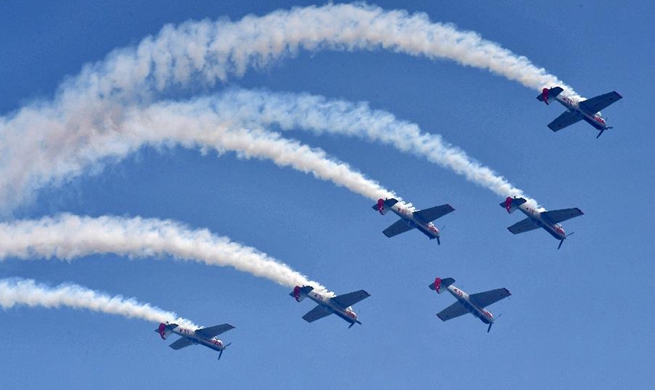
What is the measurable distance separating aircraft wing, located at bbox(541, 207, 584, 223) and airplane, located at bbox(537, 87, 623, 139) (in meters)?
5.54

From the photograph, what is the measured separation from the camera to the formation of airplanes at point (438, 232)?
72.7 metres

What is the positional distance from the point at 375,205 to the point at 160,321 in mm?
15794

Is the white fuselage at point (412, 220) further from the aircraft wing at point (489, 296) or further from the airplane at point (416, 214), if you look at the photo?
the aircraft wing at point (489, 296)

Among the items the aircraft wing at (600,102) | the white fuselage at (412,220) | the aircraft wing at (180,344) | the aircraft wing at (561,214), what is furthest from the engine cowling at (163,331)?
the aircraft wing at (600,102)

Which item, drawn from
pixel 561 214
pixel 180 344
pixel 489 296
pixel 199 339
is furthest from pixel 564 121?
pixel 180 344

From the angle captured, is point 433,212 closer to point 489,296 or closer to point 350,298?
point 350,298

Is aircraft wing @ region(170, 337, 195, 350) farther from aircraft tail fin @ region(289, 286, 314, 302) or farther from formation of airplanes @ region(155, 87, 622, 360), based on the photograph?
aircraft tail fin @ region(289, 286, 314, 302)

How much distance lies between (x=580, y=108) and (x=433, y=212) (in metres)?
11.3

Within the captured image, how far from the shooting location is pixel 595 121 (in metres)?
73.1

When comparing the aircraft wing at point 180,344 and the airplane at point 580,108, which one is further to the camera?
the aircraft wing at point 180,344

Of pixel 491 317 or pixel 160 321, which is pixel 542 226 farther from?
pixel 160 321

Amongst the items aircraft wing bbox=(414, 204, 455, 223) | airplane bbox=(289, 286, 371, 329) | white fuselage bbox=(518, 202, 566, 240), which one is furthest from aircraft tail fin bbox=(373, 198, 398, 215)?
white fuselage bbox=(518, 202, 566, 240)

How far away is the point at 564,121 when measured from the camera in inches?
2908

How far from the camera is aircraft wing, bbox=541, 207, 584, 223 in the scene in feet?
248
